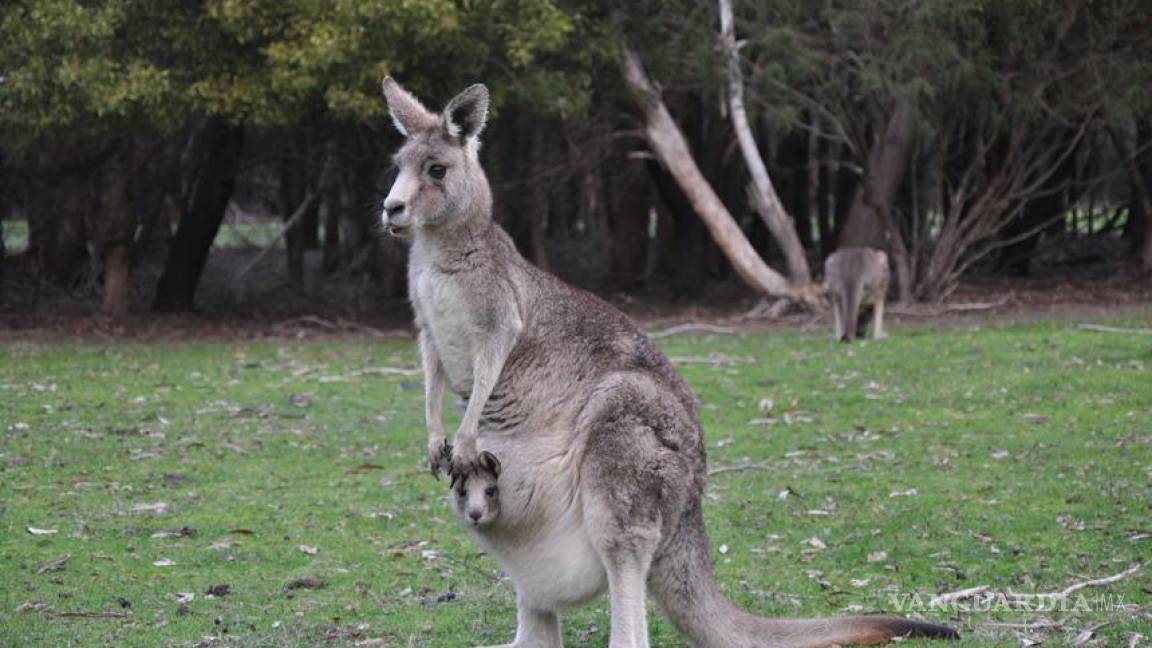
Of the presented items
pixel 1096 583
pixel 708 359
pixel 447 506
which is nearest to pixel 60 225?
pixel 708 359

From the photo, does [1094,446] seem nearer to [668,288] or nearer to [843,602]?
[843,602]

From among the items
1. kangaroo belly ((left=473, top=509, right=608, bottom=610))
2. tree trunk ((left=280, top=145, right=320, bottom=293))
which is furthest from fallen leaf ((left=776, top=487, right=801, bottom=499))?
tree trunk ((left=280, top=145, right=320, bottom=293))

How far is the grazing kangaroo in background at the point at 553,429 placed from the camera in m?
4.94

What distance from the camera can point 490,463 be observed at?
5047 millimetres

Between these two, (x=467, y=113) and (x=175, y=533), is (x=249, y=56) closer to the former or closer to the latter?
(x=175, y=533)

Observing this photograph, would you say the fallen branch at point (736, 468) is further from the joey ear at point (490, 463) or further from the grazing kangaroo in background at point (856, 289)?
the grazing kangaroo in background at point (856, 289)

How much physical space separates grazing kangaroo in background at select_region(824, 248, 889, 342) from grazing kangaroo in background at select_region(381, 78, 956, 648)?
1021cm

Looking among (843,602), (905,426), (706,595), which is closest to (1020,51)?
(905,426)

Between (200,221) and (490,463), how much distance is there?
15.4m

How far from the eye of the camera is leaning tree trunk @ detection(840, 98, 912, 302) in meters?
18.5

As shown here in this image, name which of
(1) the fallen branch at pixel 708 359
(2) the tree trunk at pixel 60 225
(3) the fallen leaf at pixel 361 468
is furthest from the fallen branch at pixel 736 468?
(2) the tree trunk at pixel 60 225

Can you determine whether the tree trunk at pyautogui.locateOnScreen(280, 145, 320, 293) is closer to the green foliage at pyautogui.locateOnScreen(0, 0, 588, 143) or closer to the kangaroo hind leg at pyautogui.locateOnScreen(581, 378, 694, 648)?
the green foliage at pyautogui.locateOnScreen(0, 0, 588, 143)

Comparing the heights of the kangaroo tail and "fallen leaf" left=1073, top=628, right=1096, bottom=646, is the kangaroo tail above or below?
above

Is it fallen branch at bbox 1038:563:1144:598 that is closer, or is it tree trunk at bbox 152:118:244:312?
fallen branch at bbox 1038:563:1144:598
